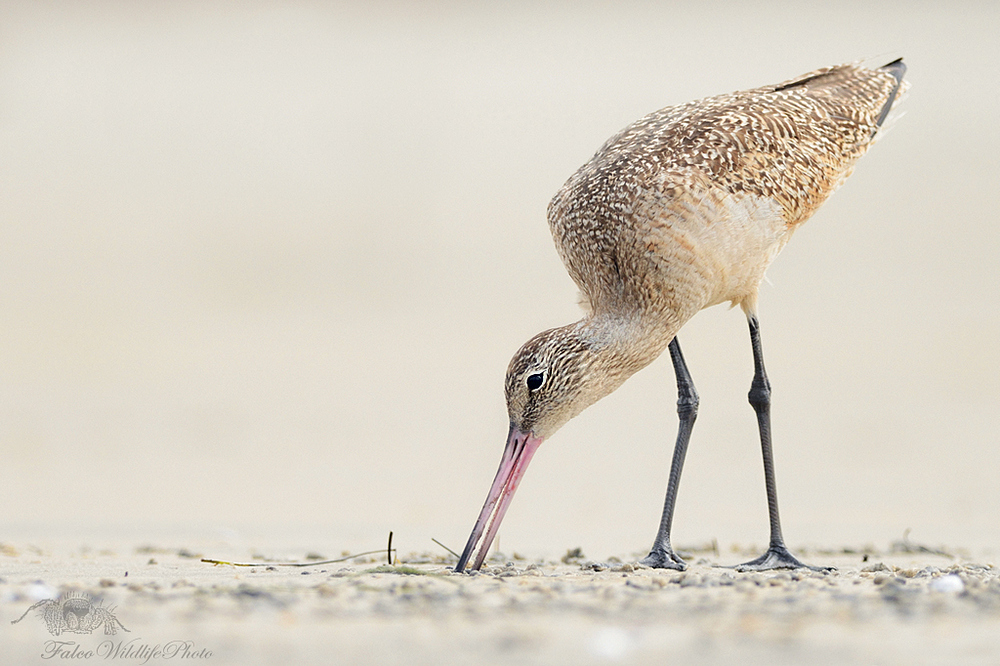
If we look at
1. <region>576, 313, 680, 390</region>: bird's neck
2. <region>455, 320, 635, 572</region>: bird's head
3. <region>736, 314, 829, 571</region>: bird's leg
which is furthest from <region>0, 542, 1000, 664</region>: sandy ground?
<region>576, 313, 680, 390</region>: bird's neck

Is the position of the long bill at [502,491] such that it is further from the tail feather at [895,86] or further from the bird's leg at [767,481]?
the tail feather at [895,86]

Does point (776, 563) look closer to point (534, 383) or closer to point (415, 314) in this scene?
point (534, 383)

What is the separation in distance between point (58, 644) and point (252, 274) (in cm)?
1588

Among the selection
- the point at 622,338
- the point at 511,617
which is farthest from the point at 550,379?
the point at 511,617

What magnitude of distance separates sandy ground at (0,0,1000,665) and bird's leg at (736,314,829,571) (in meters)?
0.37

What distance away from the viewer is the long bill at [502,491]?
17.9 feet

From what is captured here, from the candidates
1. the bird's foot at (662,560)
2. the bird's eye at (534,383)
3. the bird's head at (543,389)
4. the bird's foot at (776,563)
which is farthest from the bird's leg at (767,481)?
the bird's eye at (534,383)

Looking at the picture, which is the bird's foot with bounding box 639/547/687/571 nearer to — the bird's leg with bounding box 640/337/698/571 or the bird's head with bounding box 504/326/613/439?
the bird's leg with bounding box 640/337/698/571

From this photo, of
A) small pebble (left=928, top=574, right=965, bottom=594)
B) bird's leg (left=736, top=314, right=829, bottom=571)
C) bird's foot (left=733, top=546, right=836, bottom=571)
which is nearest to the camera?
small pebble (left=928, top=574, right=965, bottom=594)

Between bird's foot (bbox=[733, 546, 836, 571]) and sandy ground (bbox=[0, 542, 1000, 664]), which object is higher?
bird's foot (bbox=[733, 546, 836, 571])

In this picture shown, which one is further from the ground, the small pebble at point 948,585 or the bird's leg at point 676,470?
the bird's leg at point 676,470

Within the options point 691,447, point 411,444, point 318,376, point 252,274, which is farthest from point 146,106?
point 691,447

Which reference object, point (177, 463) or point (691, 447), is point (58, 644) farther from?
point (691, 447)

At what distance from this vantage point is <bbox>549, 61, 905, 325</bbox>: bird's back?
6176 millimetres
